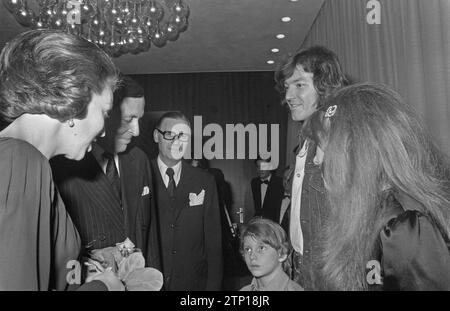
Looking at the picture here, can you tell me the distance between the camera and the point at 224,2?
3076 mm

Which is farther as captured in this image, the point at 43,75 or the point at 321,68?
the point at 321,68

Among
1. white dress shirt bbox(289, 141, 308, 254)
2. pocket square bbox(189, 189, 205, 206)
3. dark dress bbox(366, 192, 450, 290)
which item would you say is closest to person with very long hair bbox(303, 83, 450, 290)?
dark dress bbox(366, 192, 450, 290)

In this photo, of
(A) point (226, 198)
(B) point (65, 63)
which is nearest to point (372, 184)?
(B) point (65, 63)

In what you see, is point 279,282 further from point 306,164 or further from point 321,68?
point 321,68

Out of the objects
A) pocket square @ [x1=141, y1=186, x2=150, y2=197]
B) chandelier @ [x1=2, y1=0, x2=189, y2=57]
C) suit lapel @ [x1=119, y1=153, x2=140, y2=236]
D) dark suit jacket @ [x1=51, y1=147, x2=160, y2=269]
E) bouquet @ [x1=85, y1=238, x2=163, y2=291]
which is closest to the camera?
bouquet @ [x1=85, y1=238, x2=163, y2=291]

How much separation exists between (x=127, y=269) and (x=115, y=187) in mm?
393

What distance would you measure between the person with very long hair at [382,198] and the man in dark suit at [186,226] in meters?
0.83

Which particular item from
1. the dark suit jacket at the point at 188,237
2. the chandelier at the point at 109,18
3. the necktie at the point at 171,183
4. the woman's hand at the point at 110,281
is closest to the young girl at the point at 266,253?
the dark suit jacket at the point at 188,237

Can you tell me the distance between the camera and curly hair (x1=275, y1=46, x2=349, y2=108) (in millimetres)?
1360

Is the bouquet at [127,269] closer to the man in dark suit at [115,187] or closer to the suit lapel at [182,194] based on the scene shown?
the man in dark suit at [115,187]

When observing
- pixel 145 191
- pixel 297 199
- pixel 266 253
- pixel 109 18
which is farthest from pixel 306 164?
pixel 109 18

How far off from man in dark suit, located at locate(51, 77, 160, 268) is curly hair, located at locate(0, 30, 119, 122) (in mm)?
397

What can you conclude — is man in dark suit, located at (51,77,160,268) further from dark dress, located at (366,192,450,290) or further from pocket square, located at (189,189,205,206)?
dark dress, located at (366,192,450,290)

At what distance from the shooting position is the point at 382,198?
27.5 inches
